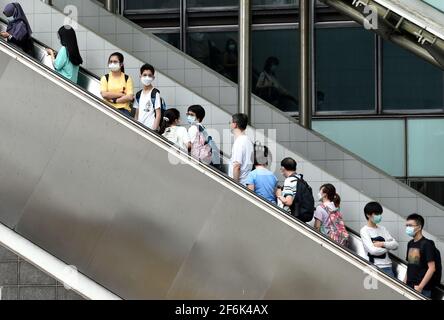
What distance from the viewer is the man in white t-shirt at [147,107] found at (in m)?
15.2

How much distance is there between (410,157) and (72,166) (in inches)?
346

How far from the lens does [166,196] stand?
13.0 meters

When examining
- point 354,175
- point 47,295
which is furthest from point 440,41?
point 47,295

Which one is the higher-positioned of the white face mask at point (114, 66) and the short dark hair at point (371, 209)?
the white face mask at point (114, 66)

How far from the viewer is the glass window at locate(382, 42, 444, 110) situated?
20891 mm

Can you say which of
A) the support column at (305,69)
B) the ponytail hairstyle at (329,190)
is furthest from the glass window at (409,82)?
the ponytail hairstyle at (329,190)

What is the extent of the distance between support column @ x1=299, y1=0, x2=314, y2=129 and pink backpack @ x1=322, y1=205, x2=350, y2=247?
394 cm

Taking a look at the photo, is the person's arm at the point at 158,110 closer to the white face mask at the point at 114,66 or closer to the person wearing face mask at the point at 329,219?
the white face mask at the point at 114,66

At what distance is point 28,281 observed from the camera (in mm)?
12805

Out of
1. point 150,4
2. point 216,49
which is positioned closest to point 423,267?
point 216,49

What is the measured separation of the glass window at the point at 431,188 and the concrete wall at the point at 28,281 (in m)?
9.05

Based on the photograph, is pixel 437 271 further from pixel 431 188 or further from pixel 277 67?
pixel 277 67

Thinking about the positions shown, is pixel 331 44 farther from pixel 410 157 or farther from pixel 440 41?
pixel 440 41

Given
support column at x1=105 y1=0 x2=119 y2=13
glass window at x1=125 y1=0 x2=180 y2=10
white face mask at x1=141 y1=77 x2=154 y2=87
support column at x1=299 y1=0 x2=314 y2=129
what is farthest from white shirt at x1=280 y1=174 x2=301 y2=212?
glass window at x1=125 y1=0 x2=180 y2=10
